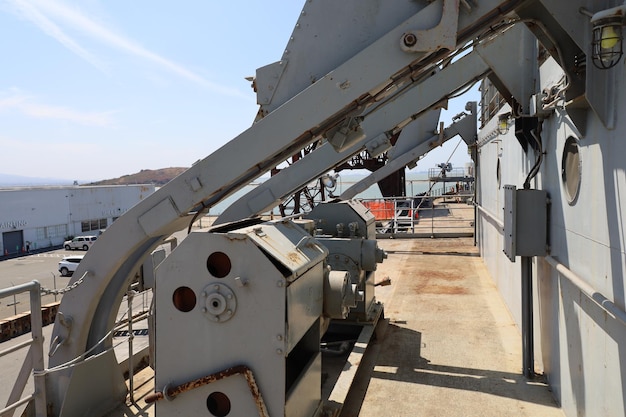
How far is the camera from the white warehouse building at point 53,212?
37.7 meters

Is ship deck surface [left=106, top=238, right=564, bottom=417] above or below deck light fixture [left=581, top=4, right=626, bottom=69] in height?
below

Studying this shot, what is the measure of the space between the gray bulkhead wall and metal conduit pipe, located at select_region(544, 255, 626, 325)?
0.04 m

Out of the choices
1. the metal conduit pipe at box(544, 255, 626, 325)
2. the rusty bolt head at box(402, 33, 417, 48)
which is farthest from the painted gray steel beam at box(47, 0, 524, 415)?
the metal conduit pipe at box(544, 255, 626, 325)

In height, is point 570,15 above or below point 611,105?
above

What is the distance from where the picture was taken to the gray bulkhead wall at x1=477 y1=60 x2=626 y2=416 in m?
3.44

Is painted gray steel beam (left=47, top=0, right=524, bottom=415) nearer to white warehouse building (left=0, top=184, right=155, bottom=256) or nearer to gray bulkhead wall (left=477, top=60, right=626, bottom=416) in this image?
gray bulkhead wall (left=477, top=60, right=626, bottom=416)

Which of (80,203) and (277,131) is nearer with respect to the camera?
(277,131)

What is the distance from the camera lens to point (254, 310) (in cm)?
337

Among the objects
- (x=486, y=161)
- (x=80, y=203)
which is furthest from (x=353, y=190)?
(x=80, y=203)

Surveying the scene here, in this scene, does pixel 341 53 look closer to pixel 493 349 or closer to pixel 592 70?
pixel 592 70

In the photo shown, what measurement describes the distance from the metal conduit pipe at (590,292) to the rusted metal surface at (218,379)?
2.56m

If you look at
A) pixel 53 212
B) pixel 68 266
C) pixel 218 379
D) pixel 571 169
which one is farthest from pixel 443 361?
pixel 53 212

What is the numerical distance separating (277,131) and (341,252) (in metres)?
3.10

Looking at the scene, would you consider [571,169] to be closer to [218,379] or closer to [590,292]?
[590,292]
